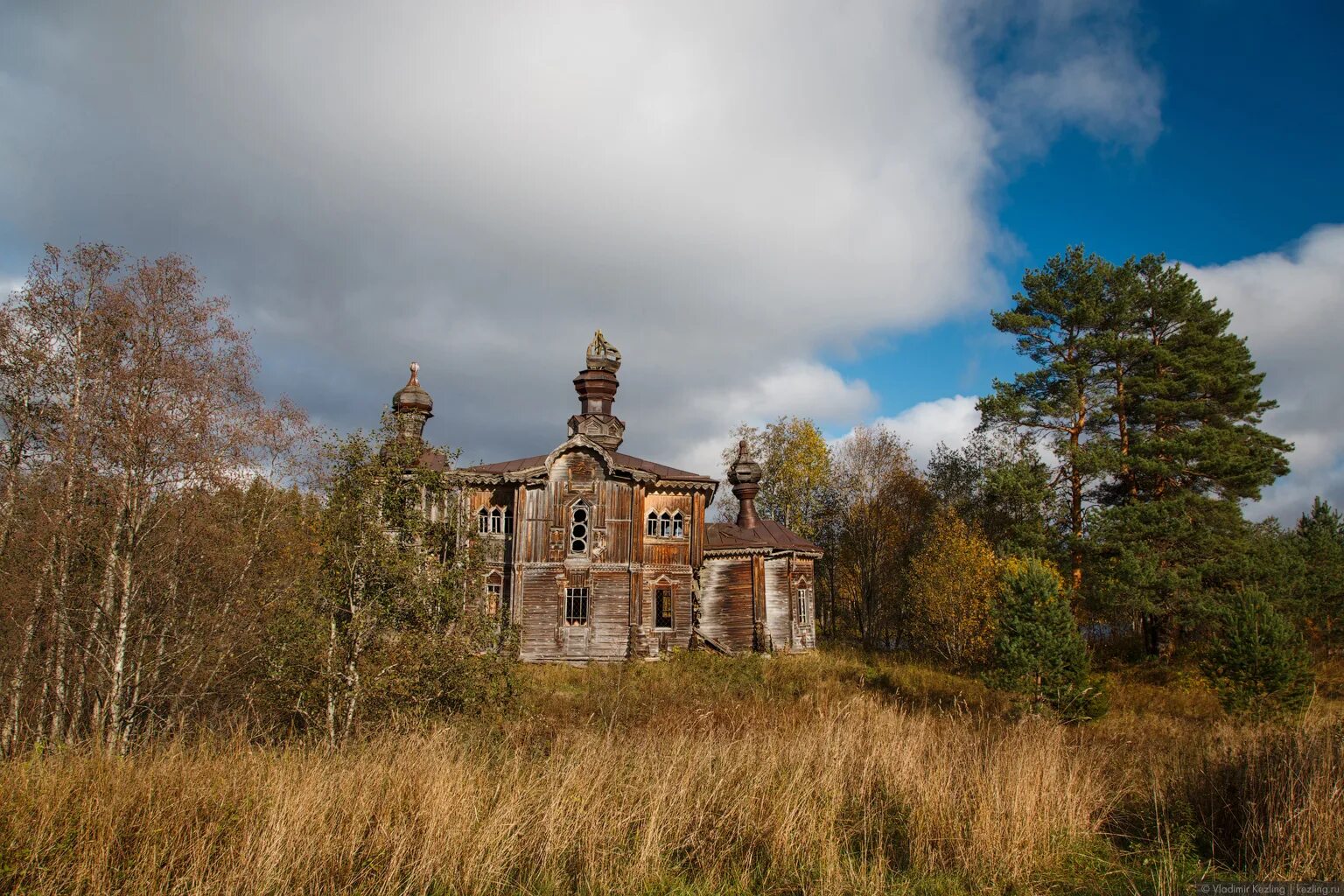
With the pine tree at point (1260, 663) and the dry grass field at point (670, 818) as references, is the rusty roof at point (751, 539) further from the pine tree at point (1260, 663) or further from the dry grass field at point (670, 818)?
the dry grass field at point (670, 818)

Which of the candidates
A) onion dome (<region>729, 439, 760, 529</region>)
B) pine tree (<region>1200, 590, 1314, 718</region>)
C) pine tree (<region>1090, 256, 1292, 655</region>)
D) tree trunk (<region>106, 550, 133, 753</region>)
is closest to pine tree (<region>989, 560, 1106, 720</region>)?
pine tree (<region>1200, 590, 1314, 718</region>)

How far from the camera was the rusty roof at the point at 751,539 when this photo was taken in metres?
28.2

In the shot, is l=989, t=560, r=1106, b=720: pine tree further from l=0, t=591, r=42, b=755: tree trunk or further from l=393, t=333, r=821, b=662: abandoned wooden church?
l=0, t=591, r=42, b=755: tree trunk

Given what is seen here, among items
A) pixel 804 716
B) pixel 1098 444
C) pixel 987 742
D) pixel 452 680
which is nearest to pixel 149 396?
pixel 452 680

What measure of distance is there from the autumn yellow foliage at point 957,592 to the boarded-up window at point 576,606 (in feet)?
42.0

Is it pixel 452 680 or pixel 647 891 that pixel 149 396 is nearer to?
pixel 452 680

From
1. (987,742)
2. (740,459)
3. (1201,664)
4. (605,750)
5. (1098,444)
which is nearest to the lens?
(605,750)

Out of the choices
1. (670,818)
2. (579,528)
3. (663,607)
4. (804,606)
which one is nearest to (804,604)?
(804,606)

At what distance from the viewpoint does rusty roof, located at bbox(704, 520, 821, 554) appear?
28219mm

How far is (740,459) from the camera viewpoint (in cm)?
3219

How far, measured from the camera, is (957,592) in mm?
25984

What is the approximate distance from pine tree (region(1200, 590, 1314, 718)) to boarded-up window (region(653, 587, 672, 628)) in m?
15.7

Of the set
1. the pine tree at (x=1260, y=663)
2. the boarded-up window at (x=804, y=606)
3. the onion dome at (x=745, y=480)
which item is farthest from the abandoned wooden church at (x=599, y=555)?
the pine tree at (x=1260, y=663)

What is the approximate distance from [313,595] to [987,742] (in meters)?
8.98
